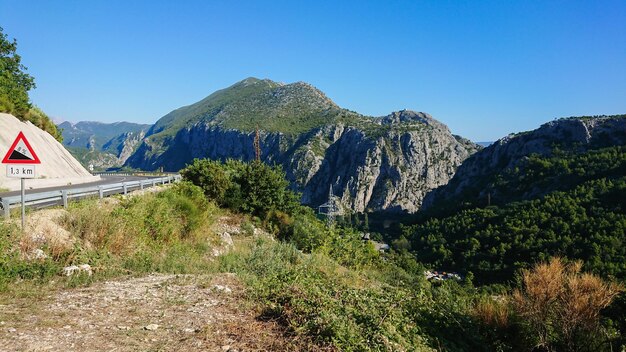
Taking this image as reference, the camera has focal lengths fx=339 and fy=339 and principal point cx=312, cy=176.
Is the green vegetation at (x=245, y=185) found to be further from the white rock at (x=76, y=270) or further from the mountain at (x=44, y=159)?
the white rock at (x=76, y=270)

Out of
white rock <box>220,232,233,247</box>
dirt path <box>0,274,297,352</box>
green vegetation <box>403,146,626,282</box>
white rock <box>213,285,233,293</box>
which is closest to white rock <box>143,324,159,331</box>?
dirt path <box>0,274,297,352</box>

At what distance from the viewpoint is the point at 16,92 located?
29734 millimetres

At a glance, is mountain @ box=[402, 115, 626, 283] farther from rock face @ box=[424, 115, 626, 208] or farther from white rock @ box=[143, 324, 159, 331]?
white rock @ box=[143, 324, 159, 331]

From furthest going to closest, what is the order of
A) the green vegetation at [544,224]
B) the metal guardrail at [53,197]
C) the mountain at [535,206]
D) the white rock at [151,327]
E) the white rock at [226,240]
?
the mountain at [535,206]
the green vegetation at [544,224]
the white rock at [226,240]
the metal guardrail at [53,197]
the white rock at [151,327]

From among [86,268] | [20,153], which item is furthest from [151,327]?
[20,153]

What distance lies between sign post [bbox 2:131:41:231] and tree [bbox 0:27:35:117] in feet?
73.0

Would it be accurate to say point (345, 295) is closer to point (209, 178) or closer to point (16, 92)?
point (209, 178)

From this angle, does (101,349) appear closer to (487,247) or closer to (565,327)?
(565,327)

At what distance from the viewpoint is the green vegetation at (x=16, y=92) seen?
2652 cm

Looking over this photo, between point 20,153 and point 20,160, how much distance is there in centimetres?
18

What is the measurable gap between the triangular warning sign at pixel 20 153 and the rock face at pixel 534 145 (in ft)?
386

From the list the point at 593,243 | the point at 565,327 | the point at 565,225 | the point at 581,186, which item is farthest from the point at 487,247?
the point at 565,327

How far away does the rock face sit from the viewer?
104562 millimetres

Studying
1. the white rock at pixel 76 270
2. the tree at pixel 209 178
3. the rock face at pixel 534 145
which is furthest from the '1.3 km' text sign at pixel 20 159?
the rock face at pixel 534 145
